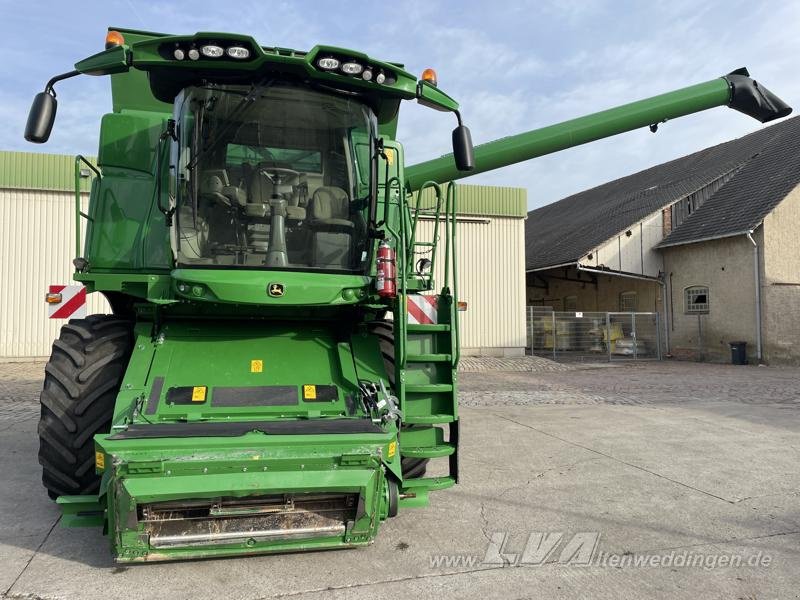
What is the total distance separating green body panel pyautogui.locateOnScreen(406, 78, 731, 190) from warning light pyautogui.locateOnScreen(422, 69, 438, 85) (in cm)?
328

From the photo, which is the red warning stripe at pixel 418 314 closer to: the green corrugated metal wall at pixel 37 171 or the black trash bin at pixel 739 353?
the green corrugated metal wall at pixel 37 171

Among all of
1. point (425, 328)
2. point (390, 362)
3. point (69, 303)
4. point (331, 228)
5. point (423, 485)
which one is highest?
point (331, 228)

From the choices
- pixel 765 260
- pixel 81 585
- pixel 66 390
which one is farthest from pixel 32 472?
pixel 765 260

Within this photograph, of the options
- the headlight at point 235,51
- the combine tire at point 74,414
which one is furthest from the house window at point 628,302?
the combine tire at point 74,414

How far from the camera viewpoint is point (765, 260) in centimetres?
1755

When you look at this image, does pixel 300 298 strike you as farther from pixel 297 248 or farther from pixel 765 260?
pixel 765 260

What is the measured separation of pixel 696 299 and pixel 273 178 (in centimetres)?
1917

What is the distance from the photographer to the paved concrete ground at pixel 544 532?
315cm

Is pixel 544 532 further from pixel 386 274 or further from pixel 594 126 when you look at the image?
pixel 594 126

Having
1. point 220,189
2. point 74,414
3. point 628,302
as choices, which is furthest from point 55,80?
point 628,302

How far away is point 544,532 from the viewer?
157 inches

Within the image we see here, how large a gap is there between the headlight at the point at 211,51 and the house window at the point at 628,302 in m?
21.2

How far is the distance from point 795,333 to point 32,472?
19363mm

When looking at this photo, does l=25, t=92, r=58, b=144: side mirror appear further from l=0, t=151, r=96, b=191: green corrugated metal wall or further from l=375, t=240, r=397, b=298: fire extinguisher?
l=0, t=151, r=96, b=191: green corrugated metal wall
